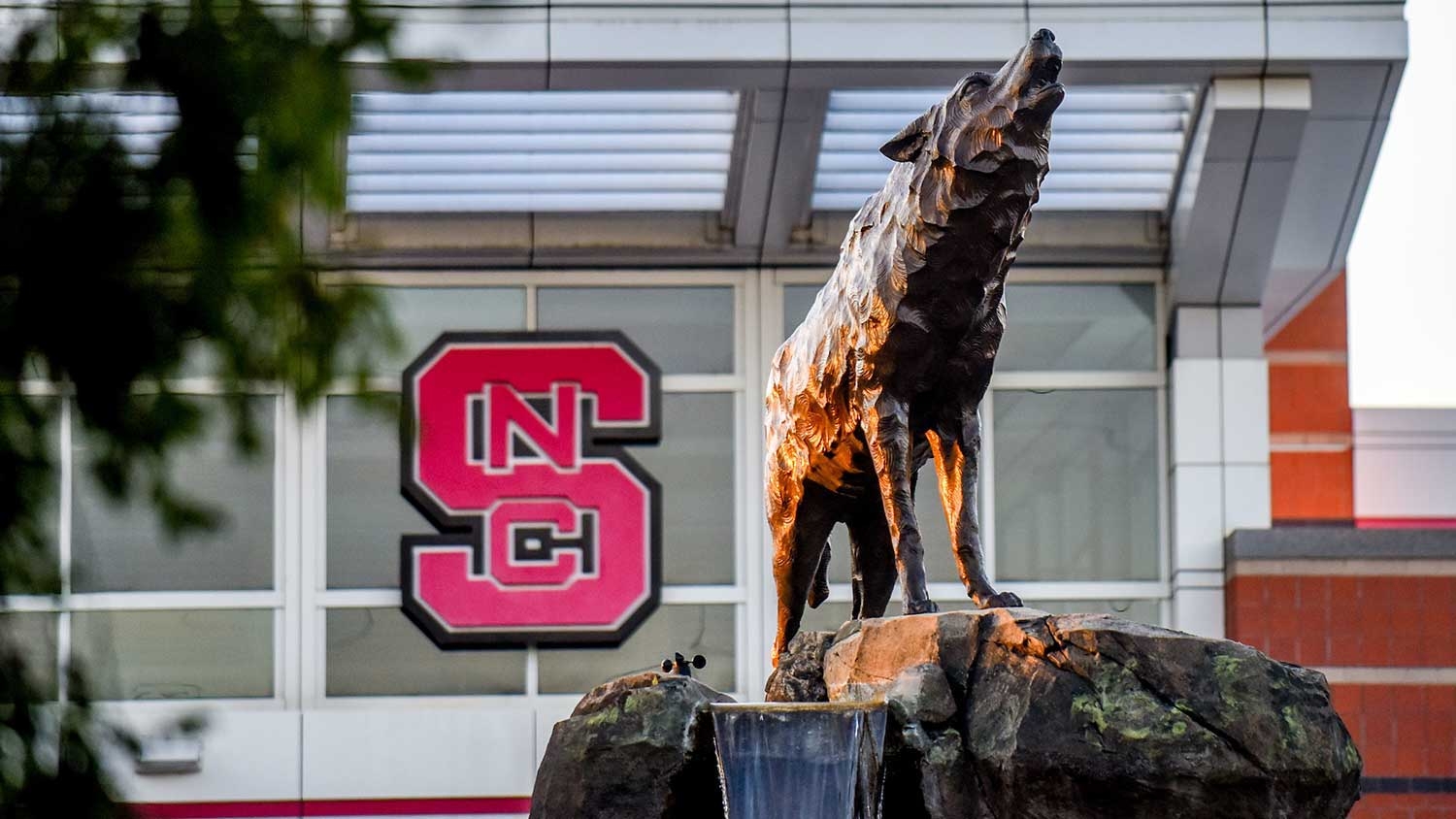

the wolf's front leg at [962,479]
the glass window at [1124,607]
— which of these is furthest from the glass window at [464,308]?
the wolf's front leg at [962,479]

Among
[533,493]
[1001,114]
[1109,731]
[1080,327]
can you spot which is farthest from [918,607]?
[1080,327]

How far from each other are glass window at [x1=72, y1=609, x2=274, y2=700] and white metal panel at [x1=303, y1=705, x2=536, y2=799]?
0.97 meters

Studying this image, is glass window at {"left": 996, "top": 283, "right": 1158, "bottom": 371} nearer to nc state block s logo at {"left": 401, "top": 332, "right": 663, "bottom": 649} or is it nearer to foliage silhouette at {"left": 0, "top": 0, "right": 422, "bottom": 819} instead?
nc state block s logo at {"left": 401, "top": 332, "right": 663, "bottom": 649}

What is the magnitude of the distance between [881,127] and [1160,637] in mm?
9940

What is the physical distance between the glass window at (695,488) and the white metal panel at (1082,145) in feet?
7.10

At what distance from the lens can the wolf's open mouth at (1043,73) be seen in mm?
7988

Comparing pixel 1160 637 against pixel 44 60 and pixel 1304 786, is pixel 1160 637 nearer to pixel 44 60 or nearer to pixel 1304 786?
pixel 1304 786

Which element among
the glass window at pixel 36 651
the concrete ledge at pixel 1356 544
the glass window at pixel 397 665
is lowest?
the glass window at pixel 397 665

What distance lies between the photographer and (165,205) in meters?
2.85

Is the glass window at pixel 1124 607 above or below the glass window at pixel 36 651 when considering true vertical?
below

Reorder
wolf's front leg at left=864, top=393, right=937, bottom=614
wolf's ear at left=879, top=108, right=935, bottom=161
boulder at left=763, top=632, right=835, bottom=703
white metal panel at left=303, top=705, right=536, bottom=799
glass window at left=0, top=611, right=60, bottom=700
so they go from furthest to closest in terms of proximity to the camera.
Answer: white metal panel at left=303, top=705, right=536, bottom=799 < boulder at left=763, top=632, right=835, bottom=703 < wolf's front leg at left=864, top=393, right=937, bottom=614 < wolf's ear at left=879, top=108, right=935, bottom=161 < glass window at left=0, top=611, right=60, bottom=700

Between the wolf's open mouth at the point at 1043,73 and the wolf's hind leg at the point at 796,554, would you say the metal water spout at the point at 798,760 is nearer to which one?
the wolf's hind leg at the point at 796,554

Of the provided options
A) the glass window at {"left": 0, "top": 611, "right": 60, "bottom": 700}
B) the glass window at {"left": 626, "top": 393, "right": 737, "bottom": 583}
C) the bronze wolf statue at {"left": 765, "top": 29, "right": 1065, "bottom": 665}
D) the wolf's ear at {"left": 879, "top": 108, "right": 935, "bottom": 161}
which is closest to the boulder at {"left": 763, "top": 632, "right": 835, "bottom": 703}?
the bronze wolf statue at {"left": 765, "top": 29, "right": 1065, "bottom": 665}

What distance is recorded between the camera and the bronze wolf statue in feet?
27.1
